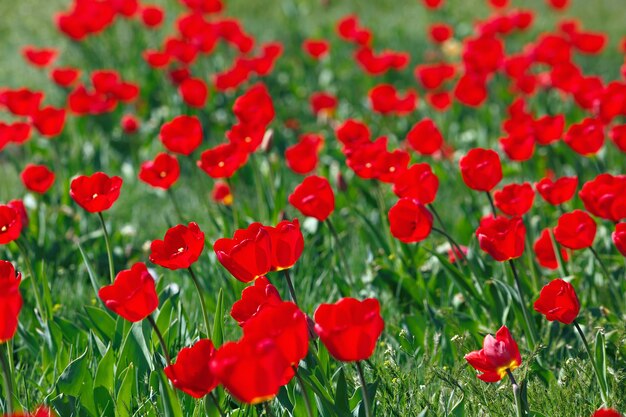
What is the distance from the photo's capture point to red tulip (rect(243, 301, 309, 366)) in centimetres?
145

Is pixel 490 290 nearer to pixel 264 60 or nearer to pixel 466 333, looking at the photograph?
pixel 466 333

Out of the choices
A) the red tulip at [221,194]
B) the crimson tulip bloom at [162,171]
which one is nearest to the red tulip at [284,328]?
the crimson tulip bloom at [162,171]

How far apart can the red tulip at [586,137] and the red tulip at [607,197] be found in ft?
1.97

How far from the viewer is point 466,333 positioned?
7.29 feet

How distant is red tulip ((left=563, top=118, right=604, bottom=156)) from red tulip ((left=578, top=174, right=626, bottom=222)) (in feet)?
1.97

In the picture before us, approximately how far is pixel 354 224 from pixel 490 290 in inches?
35.8

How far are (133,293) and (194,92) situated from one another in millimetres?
2336

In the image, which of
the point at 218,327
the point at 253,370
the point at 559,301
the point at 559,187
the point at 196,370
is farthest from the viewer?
the point at 559,187

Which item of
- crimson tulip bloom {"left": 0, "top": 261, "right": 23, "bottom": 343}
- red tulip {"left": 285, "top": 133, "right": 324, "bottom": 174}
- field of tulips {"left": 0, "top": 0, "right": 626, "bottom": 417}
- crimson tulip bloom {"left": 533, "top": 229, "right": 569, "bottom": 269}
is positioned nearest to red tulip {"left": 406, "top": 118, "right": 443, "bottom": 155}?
field of tulips {"left": 0, "top": 0, "right": 626, "bottom": 417}

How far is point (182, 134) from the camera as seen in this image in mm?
2850

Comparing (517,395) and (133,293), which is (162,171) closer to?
(133,293)

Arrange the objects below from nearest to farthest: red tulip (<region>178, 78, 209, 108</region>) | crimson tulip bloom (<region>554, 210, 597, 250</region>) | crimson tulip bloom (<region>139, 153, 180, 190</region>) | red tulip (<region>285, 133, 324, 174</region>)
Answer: crimson tulip bloom (<region>554, 210, 597, 250</region>), crimson tulip bloom (<region>139, 153, 180, 190</region>), red tulip (<region>285, 133, 324, 174</region>), red tulip (<region>178, 78, 209, 108</region>)

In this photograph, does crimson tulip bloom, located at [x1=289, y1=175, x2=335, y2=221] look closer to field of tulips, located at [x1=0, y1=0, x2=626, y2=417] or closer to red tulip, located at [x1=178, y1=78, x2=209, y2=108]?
field of tulips, located at [x1=0, y1=0, x2=626, y2=417]

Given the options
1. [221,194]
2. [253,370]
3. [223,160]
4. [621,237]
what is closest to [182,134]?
[223,160]
